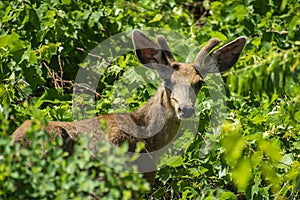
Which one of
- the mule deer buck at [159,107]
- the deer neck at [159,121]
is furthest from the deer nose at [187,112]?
the deer neck at [159,121]

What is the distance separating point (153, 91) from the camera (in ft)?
22.0

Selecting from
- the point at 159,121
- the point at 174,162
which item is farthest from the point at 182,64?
the point at 174,162

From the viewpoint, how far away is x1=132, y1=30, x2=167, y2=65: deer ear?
628cm

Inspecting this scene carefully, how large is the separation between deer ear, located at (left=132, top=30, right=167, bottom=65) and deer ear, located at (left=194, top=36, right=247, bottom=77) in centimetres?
27

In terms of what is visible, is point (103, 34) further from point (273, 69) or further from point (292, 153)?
point (273, 69)

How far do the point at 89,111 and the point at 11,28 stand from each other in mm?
1429

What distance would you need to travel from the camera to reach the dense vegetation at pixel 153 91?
160 inches

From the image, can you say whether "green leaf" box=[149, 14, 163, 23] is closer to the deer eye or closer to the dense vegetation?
the dense vegetation

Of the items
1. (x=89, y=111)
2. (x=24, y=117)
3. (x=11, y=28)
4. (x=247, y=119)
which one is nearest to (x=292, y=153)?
(x=247, y=119)

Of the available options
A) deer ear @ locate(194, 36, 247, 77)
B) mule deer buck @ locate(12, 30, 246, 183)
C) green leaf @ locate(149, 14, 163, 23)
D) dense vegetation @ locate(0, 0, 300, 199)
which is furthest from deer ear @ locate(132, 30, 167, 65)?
green leaf @ locate(149, 14, 163, 23)

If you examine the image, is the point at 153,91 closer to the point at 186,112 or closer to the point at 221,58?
the point at 221,58

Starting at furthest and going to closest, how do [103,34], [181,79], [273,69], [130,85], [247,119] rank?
[103,34], [130,85], [247,119], [181,79], [273,69]

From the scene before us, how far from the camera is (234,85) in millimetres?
4289

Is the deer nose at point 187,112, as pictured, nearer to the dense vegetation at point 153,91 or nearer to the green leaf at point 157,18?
the dense vegetation at point 153,91
